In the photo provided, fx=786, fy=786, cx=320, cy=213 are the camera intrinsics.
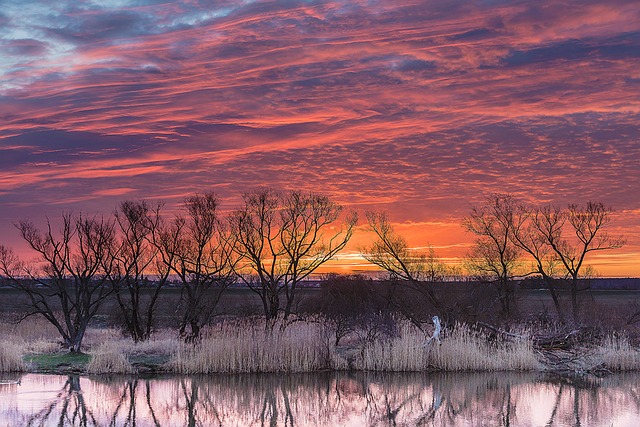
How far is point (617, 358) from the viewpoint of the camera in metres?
25.5

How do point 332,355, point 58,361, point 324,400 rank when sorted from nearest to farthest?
point 324,400 → point 332,355 → point 58,361

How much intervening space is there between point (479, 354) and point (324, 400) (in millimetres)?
6858

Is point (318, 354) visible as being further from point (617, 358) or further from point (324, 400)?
point (617, 358)

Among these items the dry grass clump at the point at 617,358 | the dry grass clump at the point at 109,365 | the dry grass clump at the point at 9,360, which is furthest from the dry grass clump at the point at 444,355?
the dry grass clump at the point at 9,360

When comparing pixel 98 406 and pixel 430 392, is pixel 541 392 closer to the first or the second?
pixel 430 392

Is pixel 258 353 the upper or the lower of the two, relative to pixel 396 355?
upper

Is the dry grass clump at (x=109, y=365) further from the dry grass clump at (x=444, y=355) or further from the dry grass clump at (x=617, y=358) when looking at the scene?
the dry grass clump at (x=617, y=358)

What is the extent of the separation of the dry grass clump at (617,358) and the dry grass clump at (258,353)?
27.8ft

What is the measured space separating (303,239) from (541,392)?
58.8 feet

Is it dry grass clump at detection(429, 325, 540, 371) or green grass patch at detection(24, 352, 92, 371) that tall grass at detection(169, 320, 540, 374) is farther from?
green grass patch at detection(24, 352, 92, 371)

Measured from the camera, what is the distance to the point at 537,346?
2666cm

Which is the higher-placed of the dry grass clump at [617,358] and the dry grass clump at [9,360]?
the dry grass clump at [9,360]

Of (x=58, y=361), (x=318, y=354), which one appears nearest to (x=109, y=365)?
(x=58, y=361)

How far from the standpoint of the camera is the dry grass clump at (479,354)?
24.2 metres
